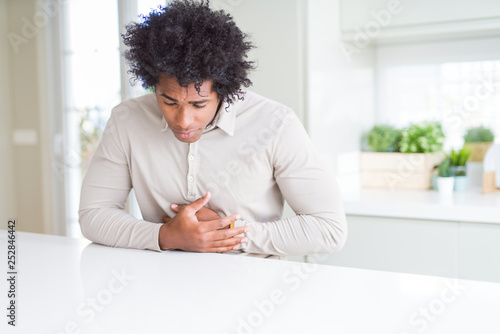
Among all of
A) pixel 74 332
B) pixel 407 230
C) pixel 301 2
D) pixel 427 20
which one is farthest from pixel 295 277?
pixel 427 20

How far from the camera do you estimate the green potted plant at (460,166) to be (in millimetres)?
2379

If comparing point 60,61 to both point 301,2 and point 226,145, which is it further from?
point 226,145

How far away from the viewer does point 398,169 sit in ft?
8.21

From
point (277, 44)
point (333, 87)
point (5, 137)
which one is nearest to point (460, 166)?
point (333, 87)

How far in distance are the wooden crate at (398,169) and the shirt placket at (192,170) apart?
136 cm

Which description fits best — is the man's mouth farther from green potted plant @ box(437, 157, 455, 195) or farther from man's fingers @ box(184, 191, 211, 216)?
green potted plant @ box(437, 157, 455, 195)

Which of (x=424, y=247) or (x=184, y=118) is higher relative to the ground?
(x=184, y=118)

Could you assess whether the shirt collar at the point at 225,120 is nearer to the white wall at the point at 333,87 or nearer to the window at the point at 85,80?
the white wall at the point at 333,87
